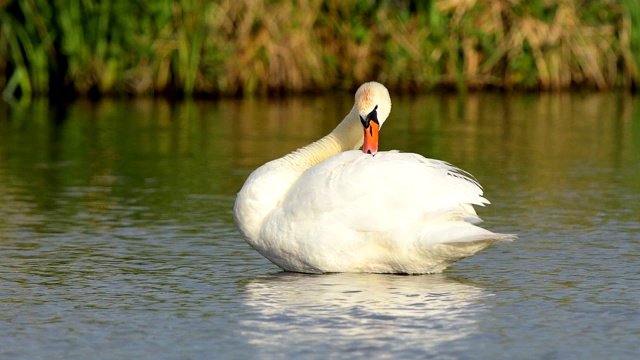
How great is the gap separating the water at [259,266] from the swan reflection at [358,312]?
0.01 metres

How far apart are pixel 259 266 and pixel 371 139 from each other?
2.83ft

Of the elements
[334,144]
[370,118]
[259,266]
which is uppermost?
[370,118]

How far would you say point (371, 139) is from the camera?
278 inches

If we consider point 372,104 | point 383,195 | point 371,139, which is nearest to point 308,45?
point 372,104

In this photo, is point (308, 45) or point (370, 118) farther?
point (308, 45)

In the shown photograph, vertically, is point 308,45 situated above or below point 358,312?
above

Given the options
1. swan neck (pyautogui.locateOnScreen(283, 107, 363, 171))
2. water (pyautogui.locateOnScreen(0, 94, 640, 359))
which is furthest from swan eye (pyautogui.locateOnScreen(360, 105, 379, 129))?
water (pyautogui.locateOnScreen(0, 94, 640, 359))

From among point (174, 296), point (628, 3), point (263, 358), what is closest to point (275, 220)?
point (174, 296)

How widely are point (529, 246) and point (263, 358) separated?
2976 millimetres

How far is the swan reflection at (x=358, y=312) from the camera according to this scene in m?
5.14

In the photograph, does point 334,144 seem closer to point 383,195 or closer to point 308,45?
point 383,195

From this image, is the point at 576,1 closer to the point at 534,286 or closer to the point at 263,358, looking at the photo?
the point at 534,286

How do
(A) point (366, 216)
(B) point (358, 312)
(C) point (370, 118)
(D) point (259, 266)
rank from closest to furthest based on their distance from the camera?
1. (B) point (358, 312)
2. (A) point (366, 216)
3. (D) point (259, 266)
4. (C) point (370, 118)

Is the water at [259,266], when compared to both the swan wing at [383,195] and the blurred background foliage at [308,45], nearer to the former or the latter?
the swan wing at [383,195]
